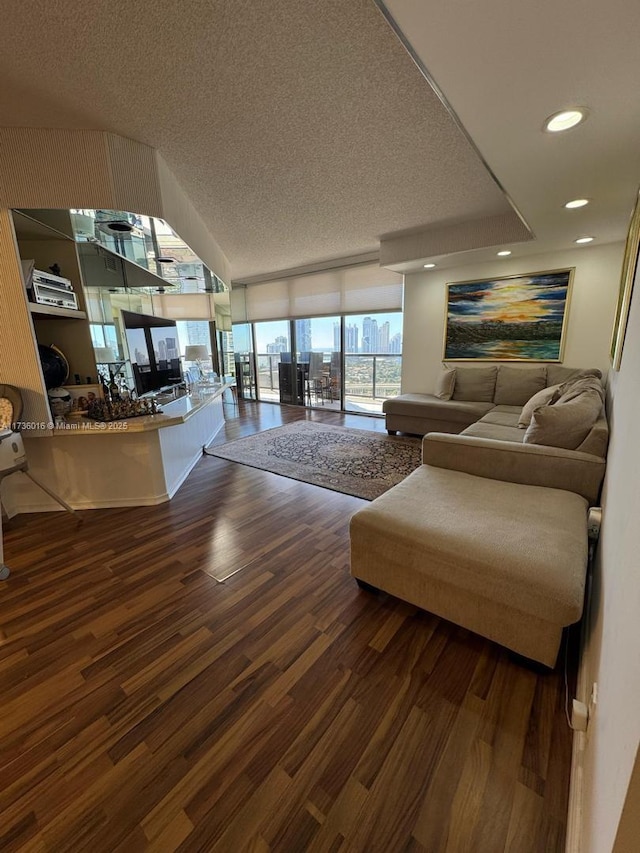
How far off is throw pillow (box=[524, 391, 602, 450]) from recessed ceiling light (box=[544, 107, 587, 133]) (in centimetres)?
136

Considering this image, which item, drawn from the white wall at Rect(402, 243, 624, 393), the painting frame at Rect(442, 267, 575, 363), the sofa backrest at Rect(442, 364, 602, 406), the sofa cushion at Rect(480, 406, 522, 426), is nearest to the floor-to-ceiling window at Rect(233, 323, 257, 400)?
the white wall at Rect(402, 243, 624, 393)

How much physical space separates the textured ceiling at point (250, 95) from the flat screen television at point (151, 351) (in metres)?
1.30

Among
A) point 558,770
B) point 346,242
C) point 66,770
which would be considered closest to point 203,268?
point 346,242

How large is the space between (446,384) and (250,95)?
3.73m

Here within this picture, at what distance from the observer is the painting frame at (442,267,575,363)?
13.3 feet

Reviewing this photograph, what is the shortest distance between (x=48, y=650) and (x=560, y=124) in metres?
3.25

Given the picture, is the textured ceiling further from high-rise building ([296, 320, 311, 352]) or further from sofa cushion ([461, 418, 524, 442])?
high-rise building ([296, 320, 311, 352])

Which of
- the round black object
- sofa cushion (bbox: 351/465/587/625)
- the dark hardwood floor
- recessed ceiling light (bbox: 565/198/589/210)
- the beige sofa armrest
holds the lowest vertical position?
the dark hardwood floor

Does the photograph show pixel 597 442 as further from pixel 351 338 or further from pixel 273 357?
pixel 273 357

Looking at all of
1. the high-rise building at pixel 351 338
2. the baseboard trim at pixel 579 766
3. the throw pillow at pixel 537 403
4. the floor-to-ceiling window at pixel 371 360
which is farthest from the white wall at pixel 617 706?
the high-rise building at pixel 351 338

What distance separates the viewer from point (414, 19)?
0.97 metres

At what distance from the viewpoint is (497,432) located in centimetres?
298

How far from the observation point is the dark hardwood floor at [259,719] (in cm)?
91

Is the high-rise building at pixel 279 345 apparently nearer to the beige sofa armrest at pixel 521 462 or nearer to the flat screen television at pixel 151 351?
the flat screen television at pixel 151 351
